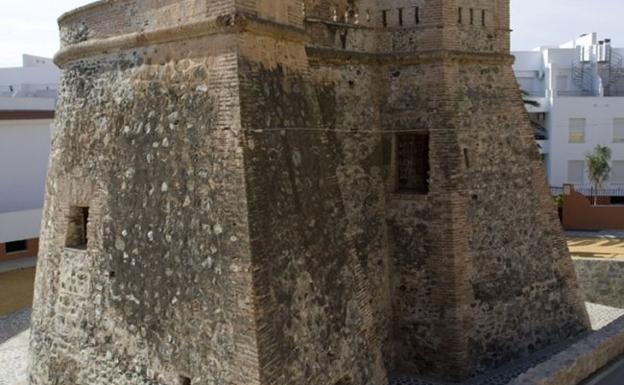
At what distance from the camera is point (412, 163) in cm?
1030

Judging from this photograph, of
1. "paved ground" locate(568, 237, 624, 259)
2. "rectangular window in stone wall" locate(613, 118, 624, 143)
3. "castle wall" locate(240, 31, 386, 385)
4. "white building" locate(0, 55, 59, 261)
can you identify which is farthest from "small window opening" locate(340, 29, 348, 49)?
"rectangular window in stone wall" locate(613, 118, 624, 143)

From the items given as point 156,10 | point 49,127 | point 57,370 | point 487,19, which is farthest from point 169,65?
point 49,127

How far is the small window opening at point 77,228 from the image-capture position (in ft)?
26.9

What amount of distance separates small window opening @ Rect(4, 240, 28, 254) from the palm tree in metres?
21.7

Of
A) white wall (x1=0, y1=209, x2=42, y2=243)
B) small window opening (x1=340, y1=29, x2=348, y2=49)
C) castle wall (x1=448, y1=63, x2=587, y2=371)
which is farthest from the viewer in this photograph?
white wall (x1=0, y1=209, x2=42, y2=243)

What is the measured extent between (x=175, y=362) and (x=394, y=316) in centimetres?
448

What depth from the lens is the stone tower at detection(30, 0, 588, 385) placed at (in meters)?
6.18

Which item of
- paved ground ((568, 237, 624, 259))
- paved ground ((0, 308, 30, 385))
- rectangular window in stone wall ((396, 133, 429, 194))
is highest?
rectangular window in stone wall ((396, 133, 429, 194))

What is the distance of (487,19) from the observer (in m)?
10.2

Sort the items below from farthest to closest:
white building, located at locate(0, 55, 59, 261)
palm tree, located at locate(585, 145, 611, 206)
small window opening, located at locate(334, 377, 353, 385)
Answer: palm tree, located at locate(585, 145, 611, 206) → white building, located at locate(0, 55, 59, 261) → small window opening, located at locate(334, 377, 353, 385)

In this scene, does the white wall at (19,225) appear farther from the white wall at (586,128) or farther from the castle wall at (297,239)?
the white wall at (586,128)

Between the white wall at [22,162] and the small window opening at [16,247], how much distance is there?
157 centimetres

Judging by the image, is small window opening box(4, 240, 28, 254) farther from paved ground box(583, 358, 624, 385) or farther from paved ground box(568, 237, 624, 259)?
paved ground box(583, 358, 624, 385)

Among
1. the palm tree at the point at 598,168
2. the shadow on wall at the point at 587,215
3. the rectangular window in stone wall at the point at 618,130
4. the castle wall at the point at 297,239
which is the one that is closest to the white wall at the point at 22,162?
the castle wall at the point at 297,239
